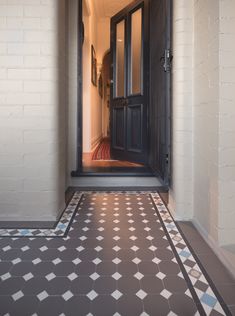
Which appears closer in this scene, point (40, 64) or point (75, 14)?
point (40, 64)

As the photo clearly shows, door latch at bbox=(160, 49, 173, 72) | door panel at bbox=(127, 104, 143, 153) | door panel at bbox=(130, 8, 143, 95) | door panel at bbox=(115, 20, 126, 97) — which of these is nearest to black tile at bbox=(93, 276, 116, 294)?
door latch at bbox=(160, 49, 173, 72)

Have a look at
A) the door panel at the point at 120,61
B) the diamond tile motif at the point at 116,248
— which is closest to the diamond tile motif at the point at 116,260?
the diamond tile motif at the point at 116,248

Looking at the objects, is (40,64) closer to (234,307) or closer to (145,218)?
(145,218)

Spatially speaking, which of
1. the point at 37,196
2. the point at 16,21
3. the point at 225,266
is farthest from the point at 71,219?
the point at 16,21

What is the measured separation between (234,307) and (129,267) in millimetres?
624

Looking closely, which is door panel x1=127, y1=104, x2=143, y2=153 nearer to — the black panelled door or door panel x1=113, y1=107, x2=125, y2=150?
the black panelled door

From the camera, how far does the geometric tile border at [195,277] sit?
54.2 inches

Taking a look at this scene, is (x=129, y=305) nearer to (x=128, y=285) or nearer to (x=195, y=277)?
(x=128, y=285)

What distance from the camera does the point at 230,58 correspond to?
1.87 metres

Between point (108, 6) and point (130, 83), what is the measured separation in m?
2.89

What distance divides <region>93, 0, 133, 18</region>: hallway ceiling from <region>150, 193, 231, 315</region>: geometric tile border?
5582 mm

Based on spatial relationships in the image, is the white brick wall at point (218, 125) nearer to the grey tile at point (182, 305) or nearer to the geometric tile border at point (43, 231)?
the grey tile at point (182, 305)

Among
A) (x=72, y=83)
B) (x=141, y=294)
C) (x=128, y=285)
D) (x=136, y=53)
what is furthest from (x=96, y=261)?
(x=136, y=53)

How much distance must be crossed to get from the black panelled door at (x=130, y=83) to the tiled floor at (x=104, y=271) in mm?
2225
